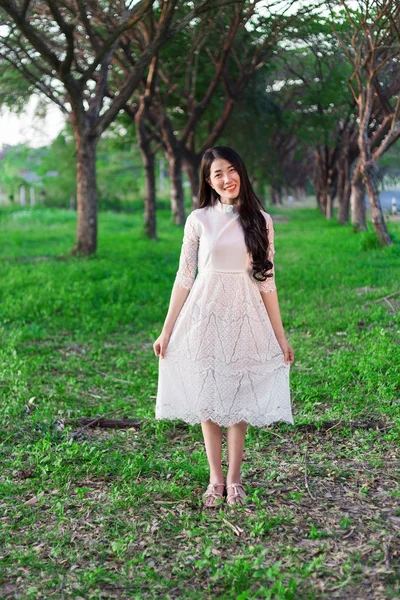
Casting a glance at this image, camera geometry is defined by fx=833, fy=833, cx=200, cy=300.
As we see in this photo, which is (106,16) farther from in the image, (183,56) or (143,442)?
(143,442)

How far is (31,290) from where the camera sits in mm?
13086

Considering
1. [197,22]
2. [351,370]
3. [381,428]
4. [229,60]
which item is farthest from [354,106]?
[381,428]

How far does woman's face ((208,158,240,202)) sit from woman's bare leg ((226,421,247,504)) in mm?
1264

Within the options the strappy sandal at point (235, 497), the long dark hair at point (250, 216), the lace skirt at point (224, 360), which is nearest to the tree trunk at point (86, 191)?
the long dark hair at point (250, 216)

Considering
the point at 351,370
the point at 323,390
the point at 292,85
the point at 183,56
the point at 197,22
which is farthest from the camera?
the point at 292,85

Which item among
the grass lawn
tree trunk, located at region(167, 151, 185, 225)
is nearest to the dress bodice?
the grass lawn

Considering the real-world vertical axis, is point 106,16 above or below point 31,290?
above

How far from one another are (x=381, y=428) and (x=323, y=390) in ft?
3.40

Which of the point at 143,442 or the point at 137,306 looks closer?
the point at 143,442

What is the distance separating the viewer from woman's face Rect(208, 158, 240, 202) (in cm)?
449

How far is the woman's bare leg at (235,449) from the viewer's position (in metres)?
4.63

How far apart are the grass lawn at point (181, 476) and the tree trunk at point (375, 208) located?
21.0ft

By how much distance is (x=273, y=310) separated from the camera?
4.57 metres

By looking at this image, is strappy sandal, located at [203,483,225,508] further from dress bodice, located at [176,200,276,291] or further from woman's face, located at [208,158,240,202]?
woman's face, located at [208,158,240,202]
